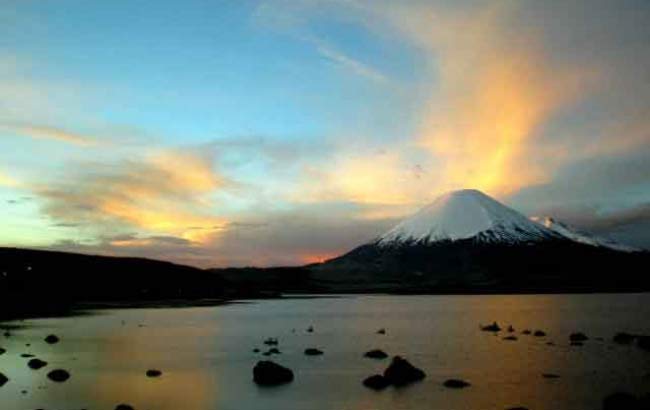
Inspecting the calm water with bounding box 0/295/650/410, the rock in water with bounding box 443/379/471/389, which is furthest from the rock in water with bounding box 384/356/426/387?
the rock in water with bounding box 443/379/471/389

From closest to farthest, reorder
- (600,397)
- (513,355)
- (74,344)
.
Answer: (600,397)
(513,355)
(74,344)

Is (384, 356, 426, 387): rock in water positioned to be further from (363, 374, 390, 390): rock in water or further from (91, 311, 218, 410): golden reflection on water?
(91, 311, 218, 410): golden reflection on water

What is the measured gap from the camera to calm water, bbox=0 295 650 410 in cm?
4266

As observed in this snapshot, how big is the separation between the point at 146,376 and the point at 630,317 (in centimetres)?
9484

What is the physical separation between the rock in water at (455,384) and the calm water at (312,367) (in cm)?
66

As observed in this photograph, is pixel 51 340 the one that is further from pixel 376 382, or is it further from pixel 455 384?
pixel 455 384

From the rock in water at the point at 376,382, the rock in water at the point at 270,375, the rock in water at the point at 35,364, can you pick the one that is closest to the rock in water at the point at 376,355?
the rock in water at the point at 270,375

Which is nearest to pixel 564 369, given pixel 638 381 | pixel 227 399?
pixel 638 381

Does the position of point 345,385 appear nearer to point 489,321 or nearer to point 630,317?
point 489,321

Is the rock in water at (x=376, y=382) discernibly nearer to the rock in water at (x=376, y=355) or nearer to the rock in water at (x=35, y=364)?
the rock in water at (x=376, y=355)

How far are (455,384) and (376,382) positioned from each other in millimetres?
5223

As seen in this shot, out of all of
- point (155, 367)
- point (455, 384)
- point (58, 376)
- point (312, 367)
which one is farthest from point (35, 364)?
point (455, 384)

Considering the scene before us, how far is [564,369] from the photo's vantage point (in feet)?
184

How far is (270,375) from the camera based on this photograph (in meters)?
50.1
